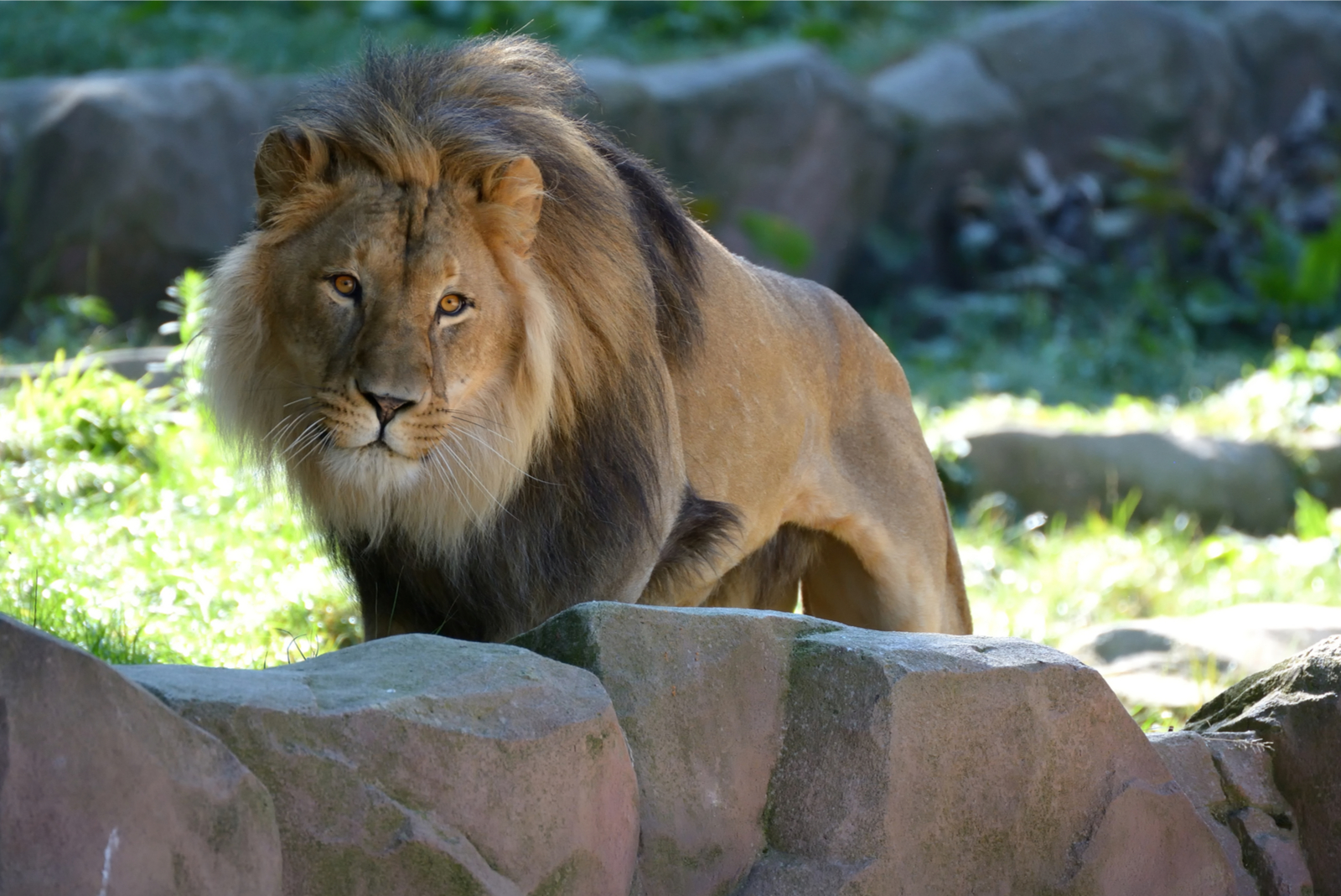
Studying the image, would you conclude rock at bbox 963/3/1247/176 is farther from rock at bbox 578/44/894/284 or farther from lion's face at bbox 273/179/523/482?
lion's face at bbox 273/179/523/482

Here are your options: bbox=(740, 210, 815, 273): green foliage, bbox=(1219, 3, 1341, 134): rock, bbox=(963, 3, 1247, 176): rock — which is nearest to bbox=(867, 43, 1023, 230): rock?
bbox=(963, 3, 1247, 176): rock

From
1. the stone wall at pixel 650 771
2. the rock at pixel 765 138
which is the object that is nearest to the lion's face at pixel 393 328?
the stone wall at pixel 650 771

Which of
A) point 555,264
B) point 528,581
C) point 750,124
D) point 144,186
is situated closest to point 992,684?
point 528,581

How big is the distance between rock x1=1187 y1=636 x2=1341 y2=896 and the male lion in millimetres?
1179

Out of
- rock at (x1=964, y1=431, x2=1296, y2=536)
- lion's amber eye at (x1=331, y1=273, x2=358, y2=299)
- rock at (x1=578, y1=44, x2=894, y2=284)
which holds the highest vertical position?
lion's amber eye at (x1=331, y1=273, x2=358, y2=299)

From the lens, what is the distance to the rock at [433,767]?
175cm

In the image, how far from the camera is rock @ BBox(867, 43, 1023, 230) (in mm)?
11133

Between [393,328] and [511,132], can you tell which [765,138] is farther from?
[393,328]

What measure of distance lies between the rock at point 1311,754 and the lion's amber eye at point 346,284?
5.71 ft

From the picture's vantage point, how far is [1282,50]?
12.4 meters

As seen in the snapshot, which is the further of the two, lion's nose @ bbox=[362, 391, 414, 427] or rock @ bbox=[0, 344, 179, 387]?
rock @ bbox=[0, 344, 179, 387]

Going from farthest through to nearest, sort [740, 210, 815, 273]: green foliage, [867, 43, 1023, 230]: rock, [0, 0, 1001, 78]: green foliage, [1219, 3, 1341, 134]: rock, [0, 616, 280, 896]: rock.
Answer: [1219, 3, 1341, 134]: rock < [867, 43, 1023, 230]: rock < [740, 210, 815, 273]: green foliage < [0, 0, 1001, 78]: green foliage < [0, 616, 280, 896]: rock

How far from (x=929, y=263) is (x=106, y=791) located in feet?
34.0

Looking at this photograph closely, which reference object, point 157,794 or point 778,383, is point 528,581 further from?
point 157,794
